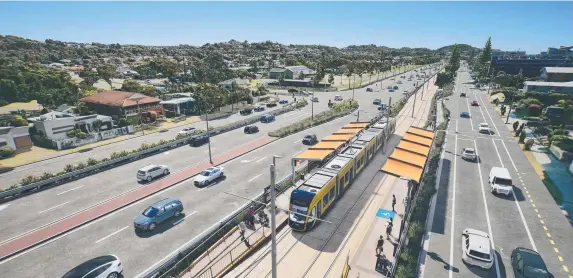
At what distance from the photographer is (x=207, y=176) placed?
32562mm

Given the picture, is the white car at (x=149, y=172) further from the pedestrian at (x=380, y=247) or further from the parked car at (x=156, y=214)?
the pedestrian at (x=380, y=247)

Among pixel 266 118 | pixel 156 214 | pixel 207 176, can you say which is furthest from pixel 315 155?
pixel 266 118

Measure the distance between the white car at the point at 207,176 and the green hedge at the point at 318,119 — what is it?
19285mm

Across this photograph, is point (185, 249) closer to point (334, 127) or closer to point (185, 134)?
point (185, 134)

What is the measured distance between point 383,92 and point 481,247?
89201 mm

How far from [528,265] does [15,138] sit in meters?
60.3

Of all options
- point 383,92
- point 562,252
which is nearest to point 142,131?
point 562,252

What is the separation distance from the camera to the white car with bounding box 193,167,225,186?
32031 millimetres

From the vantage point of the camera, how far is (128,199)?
96.4ft

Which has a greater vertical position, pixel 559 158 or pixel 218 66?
pixel 218 66

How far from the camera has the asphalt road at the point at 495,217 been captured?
1998 centimetres

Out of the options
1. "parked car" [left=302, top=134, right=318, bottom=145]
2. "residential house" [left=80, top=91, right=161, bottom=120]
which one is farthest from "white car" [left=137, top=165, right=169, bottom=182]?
"residential house" [left=80, top=91, right=161, bottom=120]

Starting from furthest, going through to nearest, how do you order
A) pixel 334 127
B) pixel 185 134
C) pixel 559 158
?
pixel 334 127 < pixel 185 134 < pixel 559 158

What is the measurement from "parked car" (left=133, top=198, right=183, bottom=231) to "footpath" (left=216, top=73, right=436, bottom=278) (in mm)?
8732
